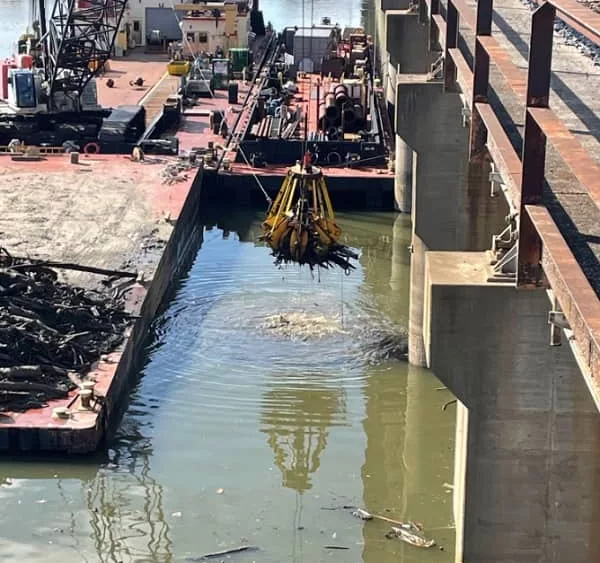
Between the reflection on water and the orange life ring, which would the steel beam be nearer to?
the reflection on water

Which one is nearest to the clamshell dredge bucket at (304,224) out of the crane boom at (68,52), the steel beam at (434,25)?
the steel beam at (434,25)

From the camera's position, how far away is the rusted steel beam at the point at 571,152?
9141 millimetres

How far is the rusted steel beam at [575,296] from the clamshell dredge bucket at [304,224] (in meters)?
15.2

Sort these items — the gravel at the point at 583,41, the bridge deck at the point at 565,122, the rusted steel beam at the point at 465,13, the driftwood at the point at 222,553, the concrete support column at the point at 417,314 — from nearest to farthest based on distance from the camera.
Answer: the bridge deck at the point at 565,122
the rusted steel beam at the point at 465,13
the driftwood at the point at 222,553
the gravel at the point at 583,41
the concrete support column at the point at 417,314

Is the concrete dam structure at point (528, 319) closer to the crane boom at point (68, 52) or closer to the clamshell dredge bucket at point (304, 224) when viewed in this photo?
the clamshell dredge bucket at point (304, 224)

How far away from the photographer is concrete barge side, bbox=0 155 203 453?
20.8m

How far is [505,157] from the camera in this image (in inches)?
495

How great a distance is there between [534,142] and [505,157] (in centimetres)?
148

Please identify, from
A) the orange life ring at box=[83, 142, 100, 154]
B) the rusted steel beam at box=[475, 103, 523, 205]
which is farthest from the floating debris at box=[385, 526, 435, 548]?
the orange life ring at box=[83, 142, 100, 154]

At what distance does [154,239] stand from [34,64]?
21538 mm

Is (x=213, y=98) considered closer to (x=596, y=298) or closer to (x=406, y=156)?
(x=406, y=156)

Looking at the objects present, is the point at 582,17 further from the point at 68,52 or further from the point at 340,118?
the point at 68,52

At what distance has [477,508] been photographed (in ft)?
47.4

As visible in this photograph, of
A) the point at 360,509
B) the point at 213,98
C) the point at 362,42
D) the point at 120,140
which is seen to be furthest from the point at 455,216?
the point at 362,42
